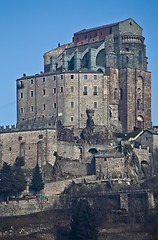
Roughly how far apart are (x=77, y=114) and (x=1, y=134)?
14.5 metres

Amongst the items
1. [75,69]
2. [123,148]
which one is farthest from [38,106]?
[123,148]

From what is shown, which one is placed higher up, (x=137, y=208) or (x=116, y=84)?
(x=116, y=84)

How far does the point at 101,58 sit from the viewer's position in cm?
10769

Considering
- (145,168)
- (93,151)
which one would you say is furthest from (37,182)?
(145,168)

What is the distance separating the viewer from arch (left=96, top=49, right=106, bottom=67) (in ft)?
351

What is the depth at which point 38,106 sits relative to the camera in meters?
103

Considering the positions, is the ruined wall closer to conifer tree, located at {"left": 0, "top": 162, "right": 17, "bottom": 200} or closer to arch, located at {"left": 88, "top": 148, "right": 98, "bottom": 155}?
conifer tree, located at {"left": 0, "top": 162, "right": 17, "bottom": 200}

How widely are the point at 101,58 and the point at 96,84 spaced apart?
8049 mm

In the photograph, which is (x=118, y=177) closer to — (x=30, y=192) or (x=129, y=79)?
(x=30, y=192)

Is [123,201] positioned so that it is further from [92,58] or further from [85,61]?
[85,61]

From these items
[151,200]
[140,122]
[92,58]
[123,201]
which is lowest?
[123,201]

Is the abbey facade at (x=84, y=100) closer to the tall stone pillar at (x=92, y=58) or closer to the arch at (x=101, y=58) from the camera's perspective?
the tall stone pillar at (x=92, y=58)

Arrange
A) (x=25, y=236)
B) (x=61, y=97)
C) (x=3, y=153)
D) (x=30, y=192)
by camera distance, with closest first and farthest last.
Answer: (x=25, y=236)
(x=30, y=192)
(x=3, y=153)
(x=61, y=97)

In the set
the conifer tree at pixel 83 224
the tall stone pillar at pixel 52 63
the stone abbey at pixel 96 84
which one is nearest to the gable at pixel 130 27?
the stone abbey at pixel 96 84
